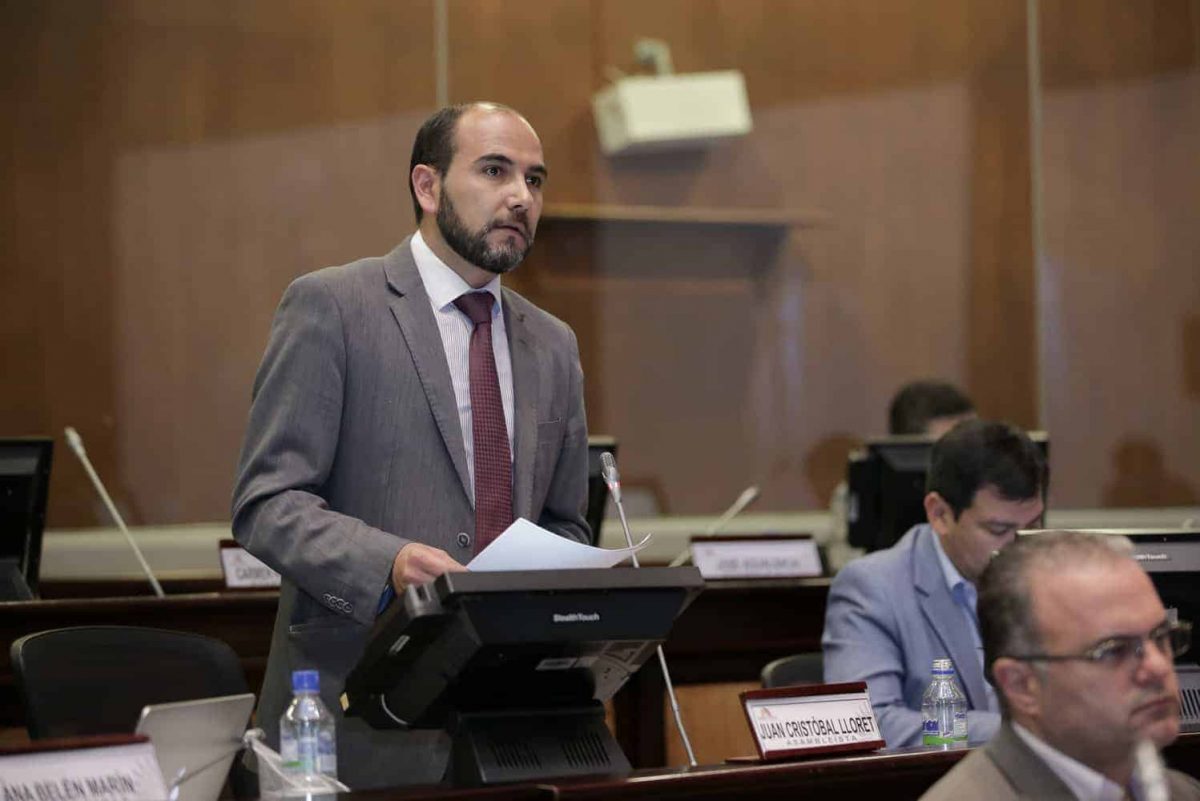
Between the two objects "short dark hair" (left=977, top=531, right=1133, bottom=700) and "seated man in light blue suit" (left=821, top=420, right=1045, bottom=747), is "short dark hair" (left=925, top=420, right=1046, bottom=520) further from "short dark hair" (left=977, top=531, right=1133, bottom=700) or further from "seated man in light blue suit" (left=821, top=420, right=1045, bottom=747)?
"short dark hair" (left=977, top=531, right=1133, bottom=700)

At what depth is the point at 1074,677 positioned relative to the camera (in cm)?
159

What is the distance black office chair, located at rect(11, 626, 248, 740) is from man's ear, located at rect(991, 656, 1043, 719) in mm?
1235

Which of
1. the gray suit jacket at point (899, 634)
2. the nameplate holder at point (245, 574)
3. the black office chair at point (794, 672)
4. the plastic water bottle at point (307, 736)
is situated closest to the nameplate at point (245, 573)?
the nameplate holder at point (245, 574)

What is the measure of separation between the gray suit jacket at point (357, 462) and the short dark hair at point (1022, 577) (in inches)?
31.8

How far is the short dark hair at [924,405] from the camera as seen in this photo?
203 inches

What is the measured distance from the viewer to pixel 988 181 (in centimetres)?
693

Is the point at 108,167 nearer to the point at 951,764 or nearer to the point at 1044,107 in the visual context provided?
the point at 1044,107

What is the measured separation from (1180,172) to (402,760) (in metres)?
5.90

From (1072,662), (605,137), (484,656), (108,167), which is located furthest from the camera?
(605,137)

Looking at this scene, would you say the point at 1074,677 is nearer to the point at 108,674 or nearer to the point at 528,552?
the point at 528,552

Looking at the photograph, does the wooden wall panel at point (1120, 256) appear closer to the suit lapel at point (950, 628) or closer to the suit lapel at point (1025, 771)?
the suit lapel at point (950, 628)

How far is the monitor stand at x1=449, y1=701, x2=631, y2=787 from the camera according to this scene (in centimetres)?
184

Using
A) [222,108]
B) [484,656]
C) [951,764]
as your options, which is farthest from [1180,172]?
[484,656]

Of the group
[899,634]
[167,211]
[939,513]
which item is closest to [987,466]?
[939,513]
